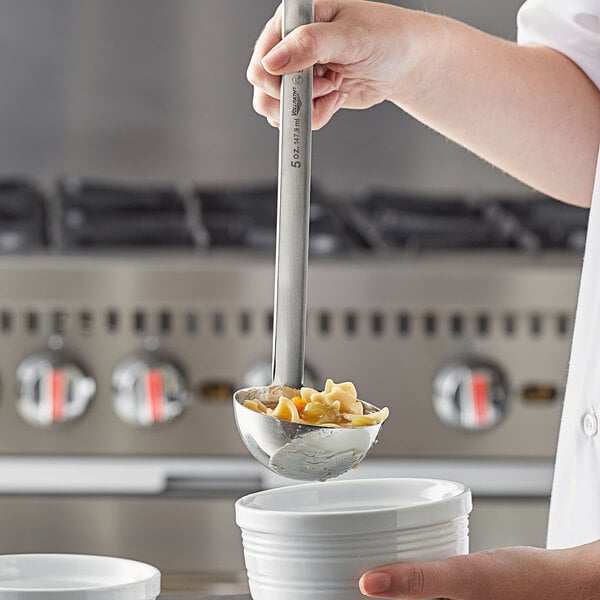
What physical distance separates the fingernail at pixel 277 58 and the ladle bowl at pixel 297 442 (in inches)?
8.6

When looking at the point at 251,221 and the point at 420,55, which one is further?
the point at 251,221

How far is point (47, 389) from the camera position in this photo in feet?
4.81

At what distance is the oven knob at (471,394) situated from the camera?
1.50 meters

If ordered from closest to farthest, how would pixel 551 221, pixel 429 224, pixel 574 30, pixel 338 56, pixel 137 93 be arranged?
pixel 338 56 → pixel 574 30 → pixel 429 224 → pixel 551 221 → pixel 137 93

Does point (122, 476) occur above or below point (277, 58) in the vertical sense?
below

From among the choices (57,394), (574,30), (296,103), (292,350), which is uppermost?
(574,30)

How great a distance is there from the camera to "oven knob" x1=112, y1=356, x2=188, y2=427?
1477 mm

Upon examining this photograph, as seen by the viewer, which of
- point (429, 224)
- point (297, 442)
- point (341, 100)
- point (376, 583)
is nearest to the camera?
point (376, 583)

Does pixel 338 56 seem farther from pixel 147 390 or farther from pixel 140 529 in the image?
pixel 140 529

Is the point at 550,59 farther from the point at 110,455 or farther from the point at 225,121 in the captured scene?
the point at 225,121

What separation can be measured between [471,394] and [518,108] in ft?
1.56

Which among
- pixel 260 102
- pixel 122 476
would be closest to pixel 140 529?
pixel 122 476

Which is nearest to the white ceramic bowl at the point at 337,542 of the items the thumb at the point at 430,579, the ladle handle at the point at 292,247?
the thumb at the point at 430,579

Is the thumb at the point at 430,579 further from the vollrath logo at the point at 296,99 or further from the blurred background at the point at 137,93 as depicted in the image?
the blurred background at the point at 137,93
